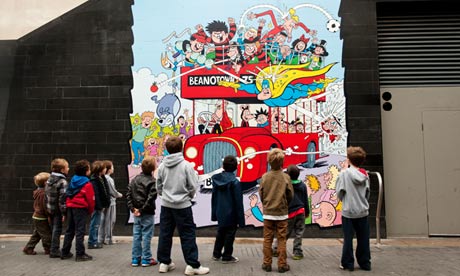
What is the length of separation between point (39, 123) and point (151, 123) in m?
2.54

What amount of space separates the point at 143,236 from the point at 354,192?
3.13m

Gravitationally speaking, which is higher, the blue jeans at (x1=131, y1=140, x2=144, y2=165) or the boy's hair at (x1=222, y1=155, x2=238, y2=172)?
the blue jeans at (x1=131, y1=140, x2=144, y2=165)

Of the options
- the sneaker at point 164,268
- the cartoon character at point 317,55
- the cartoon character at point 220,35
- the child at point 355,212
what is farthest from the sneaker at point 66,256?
the cartoon character at point 317,55

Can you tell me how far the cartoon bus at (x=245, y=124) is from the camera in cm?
816

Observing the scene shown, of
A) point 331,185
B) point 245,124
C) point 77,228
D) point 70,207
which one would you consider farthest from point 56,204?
point 331,185

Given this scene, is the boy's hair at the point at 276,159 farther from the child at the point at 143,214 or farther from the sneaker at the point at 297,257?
the child at the point at 143,214

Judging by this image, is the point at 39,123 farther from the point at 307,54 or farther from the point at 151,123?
A: the point at 307,54

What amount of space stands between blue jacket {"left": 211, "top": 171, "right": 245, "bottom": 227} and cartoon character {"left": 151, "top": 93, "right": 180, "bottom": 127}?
2840 mm

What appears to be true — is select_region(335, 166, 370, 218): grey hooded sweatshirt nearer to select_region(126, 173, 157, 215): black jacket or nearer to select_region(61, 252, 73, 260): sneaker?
select_region(126, 173, 157, 215): black jacket

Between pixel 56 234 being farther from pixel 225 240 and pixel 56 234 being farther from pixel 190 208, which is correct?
pixel 225 240

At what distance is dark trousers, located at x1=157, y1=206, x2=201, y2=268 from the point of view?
532 centimetres

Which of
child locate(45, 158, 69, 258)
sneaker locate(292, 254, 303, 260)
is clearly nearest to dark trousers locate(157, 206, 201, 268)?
sneaker locate(292, 254, 303, 260)

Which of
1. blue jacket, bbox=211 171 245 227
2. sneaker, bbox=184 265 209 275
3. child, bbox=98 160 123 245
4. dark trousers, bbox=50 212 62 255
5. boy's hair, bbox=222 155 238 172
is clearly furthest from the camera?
child, bbox=98 160 123 245

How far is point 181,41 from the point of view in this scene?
28.0ft
